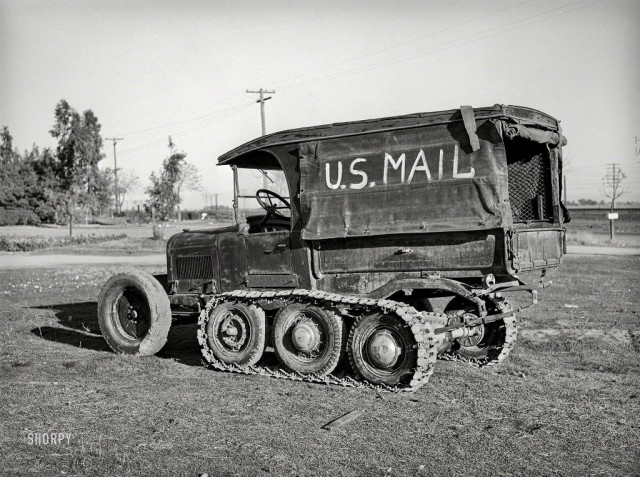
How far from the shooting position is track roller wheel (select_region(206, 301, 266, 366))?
7801 mm

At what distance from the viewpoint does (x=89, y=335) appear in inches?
426

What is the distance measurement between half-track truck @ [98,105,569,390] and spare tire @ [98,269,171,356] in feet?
0.11

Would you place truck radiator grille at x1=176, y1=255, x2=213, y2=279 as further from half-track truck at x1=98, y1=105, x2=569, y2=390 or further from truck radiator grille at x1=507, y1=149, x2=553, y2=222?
truck radiator grille at x1=507, y1=149, x2=553, y2=222

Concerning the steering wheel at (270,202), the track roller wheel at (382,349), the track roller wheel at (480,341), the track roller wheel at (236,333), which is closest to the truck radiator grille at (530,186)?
the track roller wheel at (480,341)

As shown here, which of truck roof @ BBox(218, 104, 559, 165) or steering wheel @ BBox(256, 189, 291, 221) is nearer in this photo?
truck roof @ BBox(218, 104, 559, 165)

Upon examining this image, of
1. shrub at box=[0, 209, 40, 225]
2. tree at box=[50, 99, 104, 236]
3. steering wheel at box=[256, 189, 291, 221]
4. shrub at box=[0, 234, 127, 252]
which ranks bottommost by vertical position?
shrub at box=[0, 234, 127, 252]

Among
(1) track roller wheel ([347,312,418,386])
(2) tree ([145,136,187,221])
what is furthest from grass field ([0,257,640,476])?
(2) tree ([145,136,187,221])

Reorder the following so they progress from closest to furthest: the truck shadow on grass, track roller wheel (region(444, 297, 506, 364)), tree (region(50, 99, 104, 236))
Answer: track roller wheel (region(444, 297, 506, 364)) → the truck shadow on grass → tree (region(50, 99, 104, 236))

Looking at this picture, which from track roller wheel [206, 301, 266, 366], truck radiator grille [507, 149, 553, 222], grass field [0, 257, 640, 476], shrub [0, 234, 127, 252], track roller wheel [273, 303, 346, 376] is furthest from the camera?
shrub [0, 234, 127, 252]

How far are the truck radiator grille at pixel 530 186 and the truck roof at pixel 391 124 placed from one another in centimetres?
61

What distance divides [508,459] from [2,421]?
4438mm

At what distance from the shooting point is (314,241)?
25.1ft

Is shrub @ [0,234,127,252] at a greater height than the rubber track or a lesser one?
greater

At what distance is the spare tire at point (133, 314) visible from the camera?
339 inches
